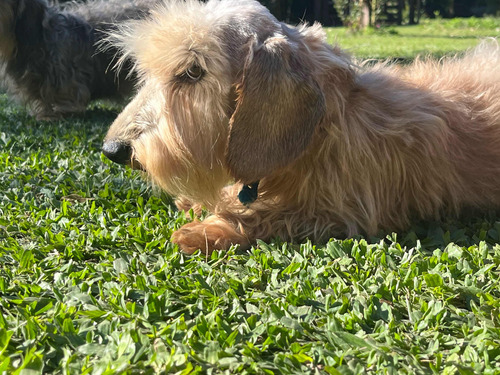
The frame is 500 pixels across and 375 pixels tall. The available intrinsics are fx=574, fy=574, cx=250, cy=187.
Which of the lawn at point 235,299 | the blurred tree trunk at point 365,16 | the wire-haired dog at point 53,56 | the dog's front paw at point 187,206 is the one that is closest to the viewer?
the lawn at point 235,299

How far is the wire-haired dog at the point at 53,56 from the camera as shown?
6.21 metres

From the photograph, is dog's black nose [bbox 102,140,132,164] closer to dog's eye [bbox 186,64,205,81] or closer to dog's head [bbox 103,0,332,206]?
dog's head [bbox 103,0,332,206]

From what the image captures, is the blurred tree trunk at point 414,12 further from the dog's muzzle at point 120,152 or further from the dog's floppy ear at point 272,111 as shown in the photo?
the dog's muzzle at point 120,152

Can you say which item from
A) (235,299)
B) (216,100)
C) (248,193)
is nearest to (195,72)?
(216,100)

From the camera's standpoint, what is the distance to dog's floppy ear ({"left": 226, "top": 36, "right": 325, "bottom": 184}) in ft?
8.78

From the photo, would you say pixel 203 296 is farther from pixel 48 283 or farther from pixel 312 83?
pixel 312 83

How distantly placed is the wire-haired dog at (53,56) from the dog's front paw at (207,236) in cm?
383

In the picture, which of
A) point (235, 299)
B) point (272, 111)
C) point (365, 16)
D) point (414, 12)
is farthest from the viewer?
point (414, 12)

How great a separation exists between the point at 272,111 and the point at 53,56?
4.49 m

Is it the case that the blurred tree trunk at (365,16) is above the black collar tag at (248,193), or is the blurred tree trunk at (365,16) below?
above

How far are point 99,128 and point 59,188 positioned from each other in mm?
2155

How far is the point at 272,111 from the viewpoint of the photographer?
2691mm

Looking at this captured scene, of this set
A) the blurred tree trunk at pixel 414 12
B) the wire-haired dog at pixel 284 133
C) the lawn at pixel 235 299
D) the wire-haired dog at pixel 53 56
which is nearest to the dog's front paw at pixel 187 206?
the lawn at pixel 235 299

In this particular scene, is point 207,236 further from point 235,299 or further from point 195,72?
point 195,72
